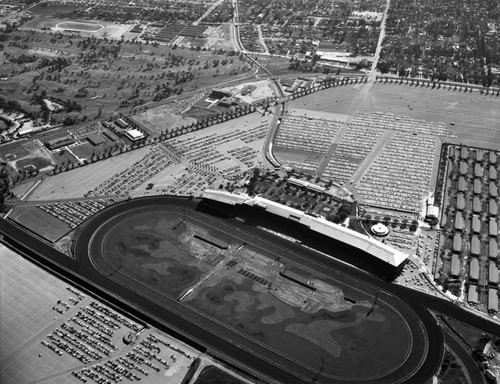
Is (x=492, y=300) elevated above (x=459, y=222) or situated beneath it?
situated beneath

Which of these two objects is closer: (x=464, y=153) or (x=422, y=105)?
(x=464, y=153)

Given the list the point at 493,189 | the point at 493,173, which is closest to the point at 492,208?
the point at 493,189

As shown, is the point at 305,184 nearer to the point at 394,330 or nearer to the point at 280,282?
the point at 280,282

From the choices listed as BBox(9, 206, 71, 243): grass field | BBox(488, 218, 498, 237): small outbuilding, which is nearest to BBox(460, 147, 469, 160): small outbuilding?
BBox(488, 218, 498, 237): small outbuilding

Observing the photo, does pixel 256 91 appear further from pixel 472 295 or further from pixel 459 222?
pixel 472 295

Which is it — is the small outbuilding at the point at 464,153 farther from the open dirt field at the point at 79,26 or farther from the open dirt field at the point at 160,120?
the open dirt field at the point at 79,26

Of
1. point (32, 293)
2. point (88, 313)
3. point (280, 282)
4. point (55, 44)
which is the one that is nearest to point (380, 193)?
point (280, 282)
